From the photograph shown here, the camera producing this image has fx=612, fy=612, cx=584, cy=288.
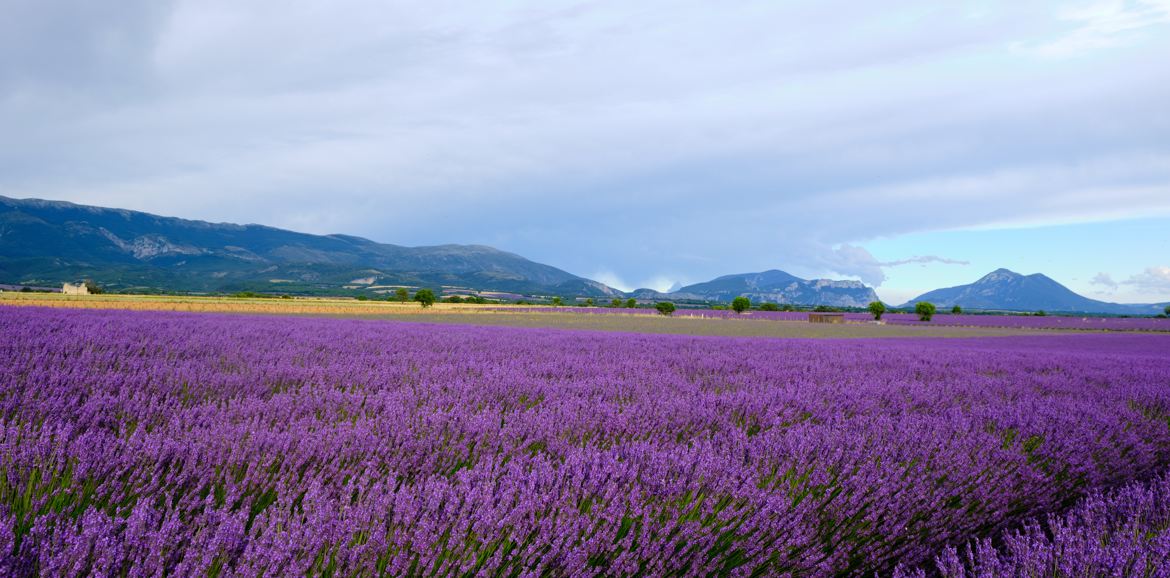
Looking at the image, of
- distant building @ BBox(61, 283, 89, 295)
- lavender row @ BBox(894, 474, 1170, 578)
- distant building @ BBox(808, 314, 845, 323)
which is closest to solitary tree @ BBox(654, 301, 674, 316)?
distant building @ BBox(808, 314, 845, 323)

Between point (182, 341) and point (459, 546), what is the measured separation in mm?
5537

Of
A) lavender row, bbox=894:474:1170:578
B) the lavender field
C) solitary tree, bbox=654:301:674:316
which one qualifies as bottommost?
lavender row, bbox=894:474:1170:578

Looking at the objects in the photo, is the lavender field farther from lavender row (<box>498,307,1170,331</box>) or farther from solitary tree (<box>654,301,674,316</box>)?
solitary tree (<box>654,301,674,316</box>)

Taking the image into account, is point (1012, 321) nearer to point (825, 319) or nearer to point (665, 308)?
point (825, 319)

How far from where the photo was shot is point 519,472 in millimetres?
1767

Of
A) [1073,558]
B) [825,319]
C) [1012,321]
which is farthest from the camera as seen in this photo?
[1012,321]

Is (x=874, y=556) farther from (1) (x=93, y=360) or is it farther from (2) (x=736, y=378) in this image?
(1) (x=93, y=360)

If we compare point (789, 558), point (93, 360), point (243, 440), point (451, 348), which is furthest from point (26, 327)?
point (789, 558)

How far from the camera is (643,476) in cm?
186

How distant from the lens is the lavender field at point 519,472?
1322 mm

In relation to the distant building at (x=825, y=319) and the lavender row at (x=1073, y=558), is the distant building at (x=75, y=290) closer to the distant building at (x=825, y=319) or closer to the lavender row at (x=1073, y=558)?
the distant building at (x=825, y=319)

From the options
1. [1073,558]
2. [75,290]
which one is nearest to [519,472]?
[1073,558]

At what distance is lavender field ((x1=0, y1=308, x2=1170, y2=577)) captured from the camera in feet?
4.34

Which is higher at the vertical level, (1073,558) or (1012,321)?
(1012,321)
